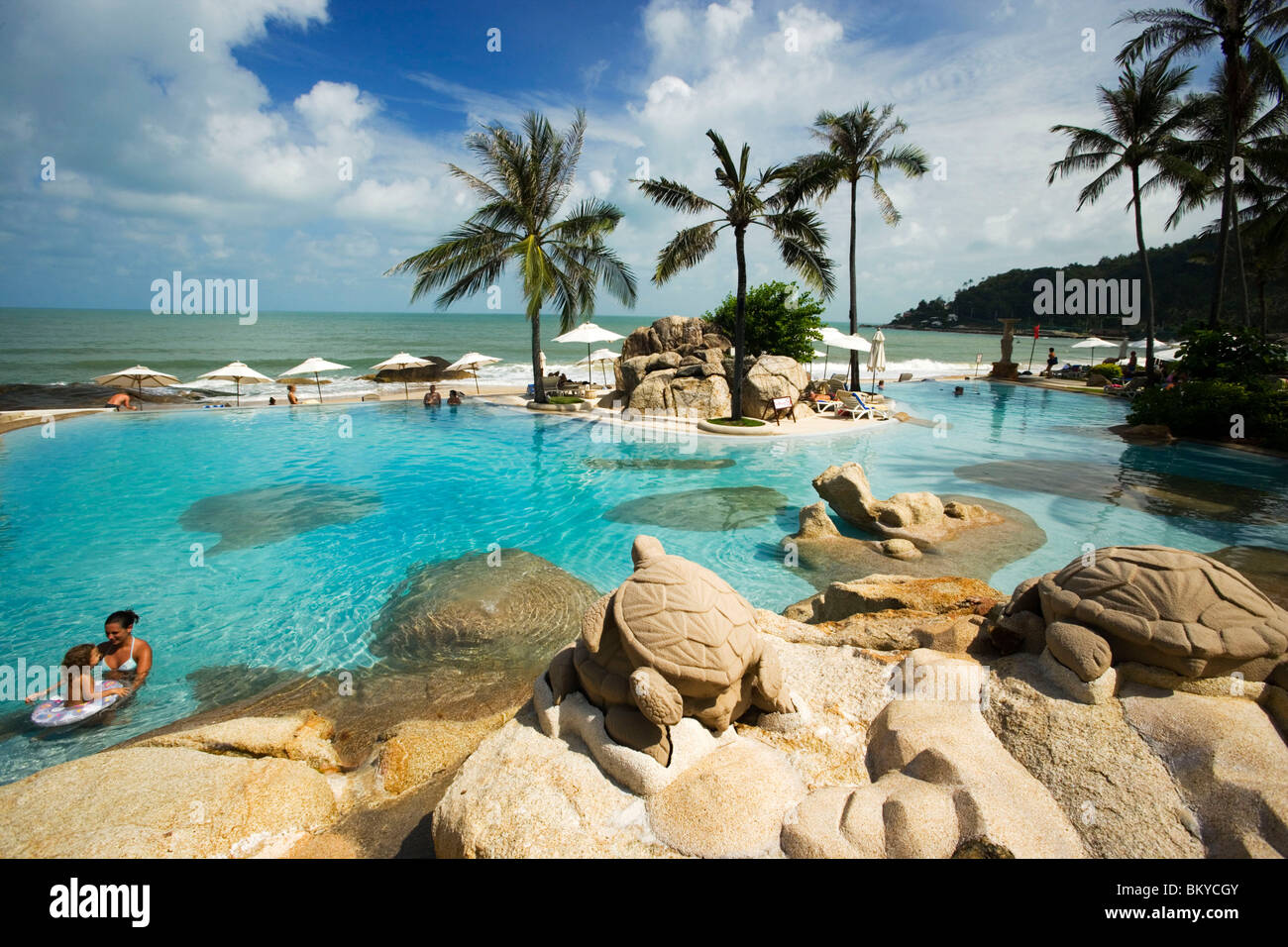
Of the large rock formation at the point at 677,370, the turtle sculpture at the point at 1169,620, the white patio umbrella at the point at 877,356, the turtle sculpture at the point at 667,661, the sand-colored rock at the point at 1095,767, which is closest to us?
the sand-colored rock at the point at 1095,767

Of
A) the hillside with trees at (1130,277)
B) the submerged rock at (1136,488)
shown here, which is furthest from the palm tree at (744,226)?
the hillside with trees at (1130,277)

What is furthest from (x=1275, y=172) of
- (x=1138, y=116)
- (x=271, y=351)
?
(x=271, y=351)

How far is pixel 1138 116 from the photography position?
73.7 ft

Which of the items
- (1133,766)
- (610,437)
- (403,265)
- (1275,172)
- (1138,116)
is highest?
(1138,116)

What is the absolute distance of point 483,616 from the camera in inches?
285

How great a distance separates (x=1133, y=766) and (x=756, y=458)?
12559mm

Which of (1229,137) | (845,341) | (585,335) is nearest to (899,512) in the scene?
(845,341)

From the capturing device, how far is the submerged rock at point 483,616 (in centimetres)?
654

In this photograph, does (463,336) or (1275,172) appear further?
(463,336)

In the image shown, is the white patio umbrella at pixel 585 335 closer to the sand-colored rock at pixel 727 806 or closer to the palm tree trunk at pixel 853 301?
the palm tree trunk at pixel 853 301

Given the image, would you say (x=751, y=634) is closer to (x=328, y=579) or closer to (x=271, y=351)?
(x=328, y=579)

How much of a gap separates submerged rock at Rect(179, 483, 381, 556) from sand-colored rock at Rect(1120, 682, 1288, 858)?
11508 millimetres

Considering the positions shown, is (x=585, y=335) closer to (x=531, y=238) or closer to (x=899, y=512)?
(x=531, y=238)

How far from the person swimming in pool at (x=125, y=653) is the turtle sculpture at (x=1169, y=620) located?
27.7ft
